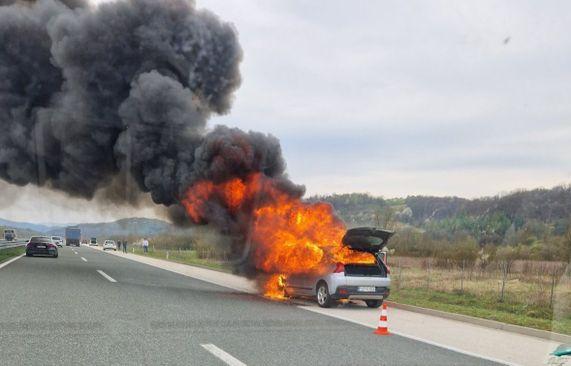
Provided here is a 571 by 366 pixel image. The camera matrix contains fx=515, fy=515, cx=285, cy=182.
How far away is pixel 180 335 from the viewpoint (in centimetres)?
806

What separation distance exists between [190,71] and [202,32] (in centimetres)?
192

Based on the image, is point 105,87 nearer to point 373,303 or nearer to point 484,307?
point 373,303

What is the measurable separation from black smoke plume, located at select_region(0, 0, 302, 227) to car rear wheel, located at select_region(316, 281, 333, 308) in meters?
8.68

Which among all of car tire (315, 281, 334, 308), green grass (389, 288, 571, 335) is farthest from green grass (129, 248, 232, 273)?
green grass (389, 288, 571, 335)

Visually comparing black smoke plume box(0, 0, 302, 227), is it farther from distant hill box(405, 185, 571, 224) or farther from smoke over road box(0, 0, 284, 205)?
distant hill box(405, 185, 571, 224)

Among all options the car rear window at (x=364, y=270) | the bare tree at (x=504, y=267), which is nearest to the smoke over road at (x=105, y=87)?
the car rear window at (x=364, y=270)

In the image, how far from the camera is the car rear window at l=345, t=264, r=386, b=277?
12727 mm

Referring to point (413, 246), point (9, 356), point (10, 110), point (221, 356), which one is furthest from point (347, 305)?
point (413, 246)

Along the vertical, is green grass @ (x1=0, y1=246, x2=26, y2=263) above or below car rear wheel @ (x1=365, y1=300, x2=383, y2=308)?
below

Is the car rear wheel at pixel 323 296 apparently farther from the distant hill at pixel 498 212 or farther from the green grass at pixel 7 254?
the distant hill at pixel 498 212

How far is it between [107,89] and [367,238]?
15152 mm

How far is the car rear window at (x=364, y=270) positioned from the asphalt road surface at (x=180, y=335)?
1.62 m

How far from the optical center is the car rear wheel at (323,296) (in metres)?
12.6

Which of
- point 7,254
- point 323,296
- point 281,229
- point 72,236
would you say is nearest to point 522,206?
point 72,236
